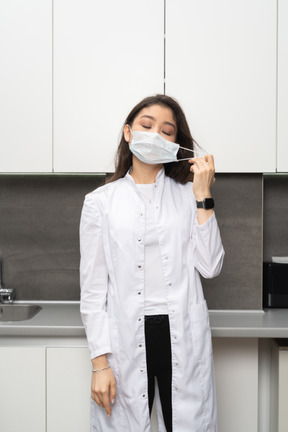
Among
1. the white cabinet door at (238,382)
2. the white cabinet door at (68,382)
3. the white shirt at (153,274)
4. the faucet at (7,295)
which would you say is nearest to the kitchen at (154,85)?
the white cabinet door at (238,382)

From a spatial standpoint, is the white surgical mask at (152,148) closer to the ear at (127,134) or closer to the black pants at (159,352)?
the ear at (127,134)

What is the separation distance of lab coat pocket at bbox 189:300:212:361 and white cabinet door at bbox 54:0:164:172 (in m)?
0.78

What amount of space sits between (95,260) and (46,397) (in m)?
0.71

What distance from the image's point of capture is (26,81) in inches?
75.0

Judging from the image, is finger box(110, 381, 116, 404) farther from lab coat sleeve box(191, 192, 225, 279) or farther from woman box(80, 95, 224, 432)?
lab coat sleeve box(191, 192, 225, 279)

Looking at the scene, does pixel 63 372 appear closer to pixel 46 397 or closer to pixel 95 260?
pixel 46 397

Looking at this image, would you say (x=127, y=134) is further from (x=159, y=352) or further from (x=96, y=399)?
(x=96, y=399)

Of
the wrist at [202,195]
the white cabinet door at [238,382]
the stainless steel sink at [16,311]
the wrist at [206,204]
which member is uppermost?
the wrist at [202,195]

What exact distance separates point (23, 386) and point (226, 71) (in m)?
1.57

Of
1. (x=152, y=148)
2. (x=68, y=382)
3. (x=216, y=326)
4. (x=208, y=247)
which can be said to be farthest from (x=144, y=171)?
(x=68, y=382)

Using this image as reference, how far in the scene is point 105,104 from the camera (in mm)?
1880

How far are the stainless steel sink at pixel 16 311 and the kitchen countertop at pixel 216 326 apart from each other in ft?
0.76

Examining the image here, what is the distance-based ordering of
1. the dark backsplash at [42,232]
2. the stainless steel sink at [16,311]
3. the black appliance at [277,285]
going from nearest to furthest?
1. the black appliance at [277,285]
2. the stainless steel sink at [16,311]
3. the dark backsplash at [42,232]

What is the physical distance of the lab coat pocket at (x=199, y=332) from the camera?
1.42 metres
